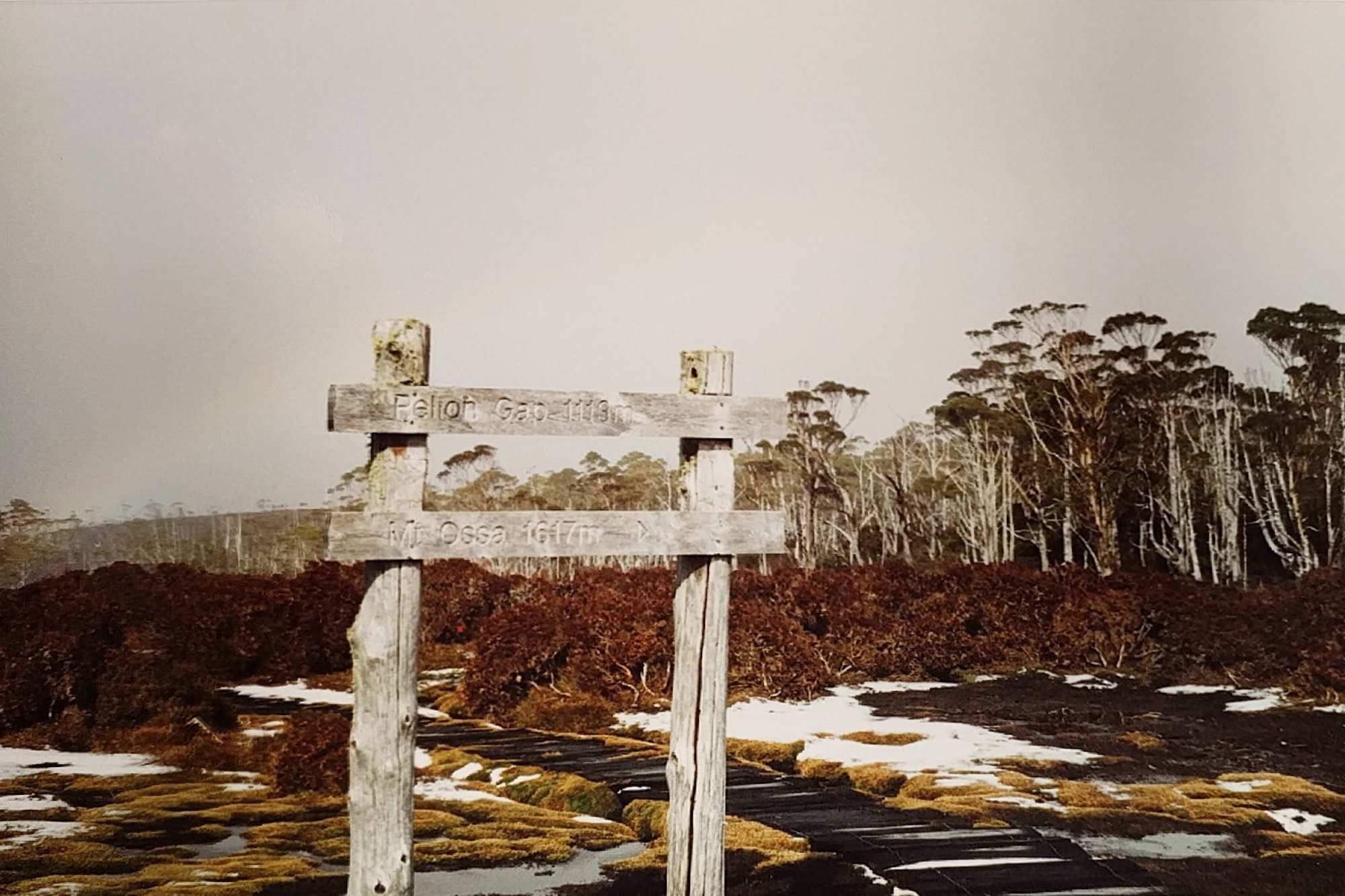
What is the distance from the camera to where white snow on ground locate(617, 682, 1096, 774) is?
929cm

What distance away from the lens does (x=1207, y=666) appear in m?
11.6

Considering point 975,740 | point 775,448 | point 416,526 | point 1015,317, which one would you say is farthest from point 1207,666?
point 416,526

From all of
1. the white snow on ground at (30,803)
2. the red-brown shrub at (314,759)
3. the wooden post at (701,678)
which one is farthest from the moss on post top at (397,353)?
the white snow on ground at (30,803)

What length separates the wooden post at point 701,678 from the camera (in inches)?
206

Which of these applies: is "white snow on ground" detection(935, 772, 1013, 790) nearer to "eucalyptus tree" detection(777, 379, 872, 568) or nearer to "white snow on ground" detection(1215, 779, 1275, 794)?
"white snow on ground" detection(1215, 779, 1275, 794)

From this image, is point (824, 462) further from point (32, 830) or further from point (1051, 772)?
point (32, 830)

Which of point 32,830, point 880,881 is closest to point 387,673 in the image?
point 880,881

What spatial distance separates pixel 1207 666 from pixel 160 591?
9.60 meters

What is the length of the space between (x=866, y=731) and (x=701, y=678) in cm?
499

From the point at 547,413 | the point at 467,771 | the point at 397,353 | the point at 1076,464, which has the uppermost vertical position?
the point at 1076,464

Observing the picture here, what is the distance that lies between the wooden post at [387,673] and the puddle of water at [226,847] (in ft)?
10.2

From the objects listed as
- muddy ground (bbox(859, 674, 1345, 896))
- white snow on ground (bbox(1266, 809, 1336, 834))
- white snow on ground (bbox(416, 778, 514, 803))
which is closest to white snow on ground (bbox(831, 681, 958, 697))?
muddy ground (bbox(859, 674, 1345, 896))

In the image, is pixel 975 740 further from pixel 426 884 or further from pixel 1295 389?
pixel 1295 389

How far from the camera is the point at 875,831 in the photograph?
7.93 m
